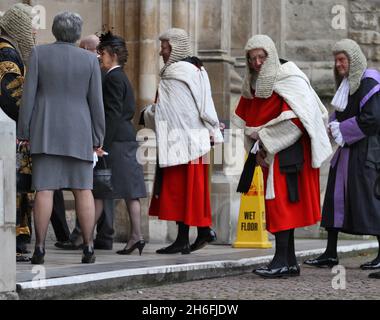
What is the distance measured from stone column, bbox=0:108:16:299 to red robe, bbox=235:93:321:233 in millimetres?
2719

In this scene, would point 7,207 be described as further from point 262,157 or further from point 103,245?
point 103,245

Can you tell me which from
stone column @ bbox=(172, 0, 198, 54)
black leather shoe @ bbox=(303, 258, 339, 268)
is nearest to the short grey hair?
black leather shoe @ bbox=(303, 258, 339, 268)

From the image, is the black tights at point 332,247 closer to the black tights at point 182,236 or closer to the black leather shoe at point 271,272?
the black tights at point 182,236

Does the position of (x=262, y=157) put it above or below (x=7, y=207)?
above

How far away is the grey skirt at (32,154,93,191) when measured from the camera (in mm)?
9914

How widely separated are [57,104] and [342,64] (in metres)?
2.98

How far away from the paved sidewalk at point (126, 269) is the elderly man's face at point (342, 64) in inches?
66.9

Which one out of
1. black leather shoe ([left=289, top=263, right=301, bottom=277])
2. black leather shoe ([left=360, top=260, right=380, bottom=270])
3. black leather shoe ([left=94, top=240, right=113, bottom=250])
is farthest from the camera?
black leather shoe ([left=94, top=240, right=113, bottom=250])

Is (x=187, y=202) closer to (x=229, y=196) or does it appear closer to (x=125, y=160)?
(x=125, y=160)

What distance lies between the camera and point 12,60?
34.5 ft

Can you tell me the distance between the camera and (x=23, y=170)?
10.4m

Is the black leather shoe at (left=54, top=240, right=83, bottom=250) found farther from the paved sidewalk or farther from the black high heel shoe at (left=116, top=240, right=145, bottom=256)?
the black high heel shoe at (left=116, top=240, right=145, bottom=256)

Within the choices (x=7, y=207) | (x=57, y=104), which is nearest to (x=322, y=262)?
(x=57, y=104)
